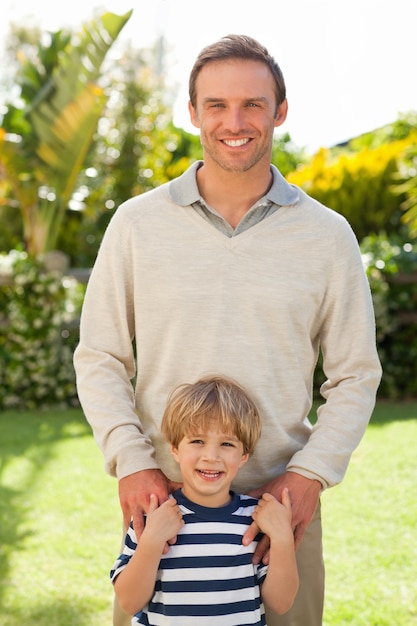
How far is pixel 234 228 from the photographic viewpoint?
8.34 feet

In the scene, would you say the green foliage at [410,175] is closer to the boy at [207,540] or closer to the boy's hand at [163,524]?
the boy at [207,540]

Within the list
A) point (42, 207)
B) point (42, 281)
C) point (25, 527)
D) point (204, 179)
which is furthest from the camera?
point (42, 207)

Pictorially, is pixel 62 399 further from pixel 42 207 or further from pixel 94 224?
pixel 94 224

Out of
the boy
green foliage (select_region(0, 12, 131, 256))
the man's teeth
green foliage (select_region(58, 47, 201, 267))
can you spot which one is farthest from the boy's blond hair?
green foliage (select_region(58, 47, 201, 267))

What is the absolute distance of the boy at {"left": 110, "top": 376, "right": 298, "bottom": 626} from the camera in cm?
226

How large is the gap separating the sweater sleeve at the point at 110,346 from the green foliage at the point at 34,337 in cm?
546

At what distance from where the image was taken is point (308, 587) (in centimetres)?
261

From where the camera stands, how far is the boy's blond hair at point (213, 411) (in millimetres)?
2322

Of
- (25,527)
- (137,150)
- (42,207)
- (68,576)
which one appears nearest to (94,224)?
(137,150)

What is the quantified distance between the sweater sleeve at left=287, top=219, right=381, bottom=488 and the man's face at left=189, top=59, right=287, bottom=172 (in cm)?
35

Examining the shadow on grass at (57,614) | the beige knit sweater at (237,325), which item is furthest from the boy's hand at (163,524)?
the shadow on grass at (57,614)

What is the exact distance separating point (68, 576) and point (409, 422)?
3.42 meters

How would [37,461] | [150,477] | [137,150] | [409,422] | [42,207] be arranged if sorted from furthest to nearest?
[137,150] → [42,207] → [409,422] → [37,461] → [150,477]

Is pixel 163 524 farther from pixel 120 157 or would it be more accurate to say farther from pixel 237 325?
pixel 120 157
